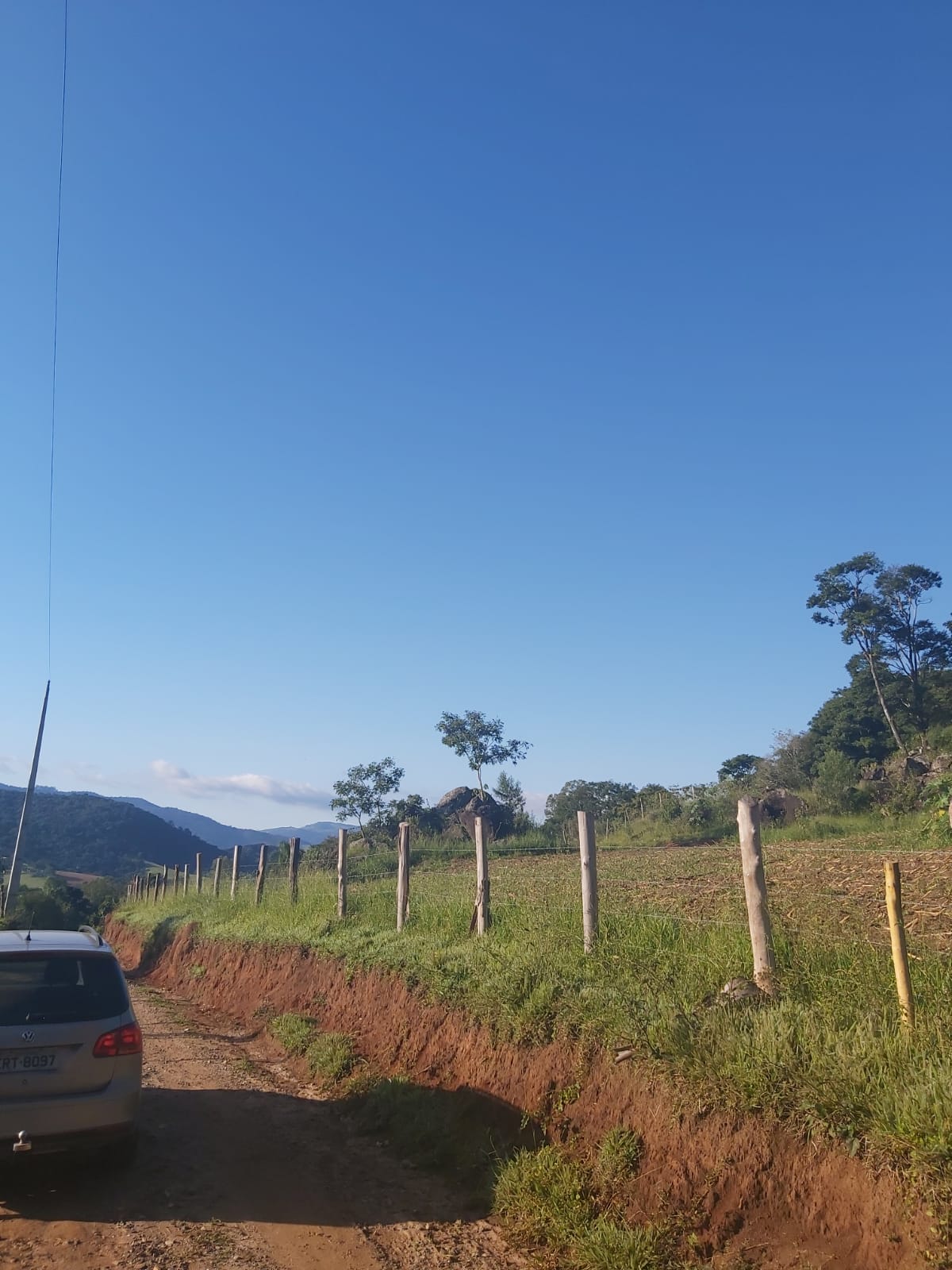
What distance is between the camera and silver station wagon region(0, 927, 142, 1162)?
6.13 meters

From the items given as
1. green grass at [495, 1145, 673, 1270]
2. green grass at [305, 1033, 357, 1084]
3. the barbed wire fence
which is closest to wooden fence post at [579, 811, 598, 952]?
the barbed wire fence

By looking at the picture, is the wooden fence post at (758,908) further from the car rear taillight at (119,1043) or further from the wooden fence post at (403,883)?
the wooden fence post at (403,883)

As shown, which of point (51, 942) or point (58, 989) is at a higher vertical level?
point (51, 942)

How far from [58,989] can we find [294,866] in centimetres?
1244

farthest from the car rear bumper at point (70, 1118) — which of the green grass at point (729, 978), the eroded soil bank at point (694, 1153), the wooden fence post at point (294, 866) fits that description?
the wooden fence post at point (294, 866)

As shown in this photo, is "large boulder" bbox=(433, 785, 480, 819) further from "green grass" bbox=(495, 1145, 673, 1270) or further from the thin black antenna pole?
"green grass" bbox=(495, 1145, 673, 1270)

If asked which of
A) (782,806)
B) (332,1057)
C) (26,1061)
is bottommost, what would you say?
(332,1057)

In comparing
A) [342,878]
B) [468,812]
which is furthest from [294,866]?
[468,812]

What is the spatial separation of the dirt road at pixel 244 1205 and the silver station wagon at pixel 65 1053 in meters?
0.42

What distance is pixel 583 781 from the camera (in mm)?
55062

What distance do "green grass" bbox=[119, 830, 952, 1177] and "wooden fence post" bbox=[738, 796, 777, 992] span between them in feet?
0.45

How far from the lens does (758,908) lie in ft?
23.1

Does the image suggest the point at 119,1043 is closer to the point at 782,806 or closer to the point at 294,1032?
the point at 294,1032

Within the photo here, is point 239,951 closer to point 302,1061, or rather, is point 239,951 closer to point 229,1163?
point 302,1061
